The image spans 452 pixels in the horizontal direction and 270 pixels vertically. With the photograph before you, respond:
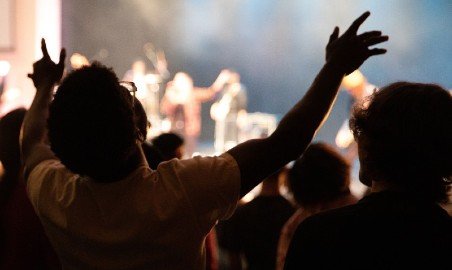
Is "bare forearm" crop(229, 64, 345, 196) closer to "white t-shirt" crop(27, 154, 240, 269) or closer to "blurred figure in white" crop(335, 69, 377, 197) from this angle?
"white t-shirt" crop(27, 154, 240, 269)

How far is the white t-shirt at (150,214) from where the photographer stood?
3.45 ft

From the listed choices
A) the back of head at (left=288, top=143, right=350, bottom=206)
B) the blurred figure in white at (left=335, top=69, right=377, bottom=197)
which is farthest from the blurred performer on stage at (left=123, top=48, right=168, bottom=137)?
the back of head at (left=288, top=143, right=350, bottom=206)

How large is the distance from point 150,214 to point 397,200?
1.34ft

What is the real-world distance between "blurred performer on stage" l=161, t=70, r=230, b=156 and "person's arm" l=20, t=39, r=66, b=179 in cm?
716

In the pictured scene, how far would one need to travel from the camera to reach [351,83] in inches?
299

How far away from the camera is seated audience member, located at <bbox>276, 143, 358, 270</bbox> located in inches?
79.8

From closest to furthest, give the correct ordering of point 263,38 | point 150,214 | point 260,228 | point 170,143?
point 150,214
point 260,228
point 170,143
point 263,38

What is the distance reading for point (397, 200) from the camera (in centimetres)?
100

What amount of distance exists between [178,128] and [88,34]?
1.96m

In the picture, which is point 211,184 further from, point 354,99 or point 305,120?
point 354,99

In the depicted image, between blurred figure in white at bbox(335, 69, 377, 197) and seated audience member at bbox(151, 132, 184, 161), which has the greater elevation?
seated audience member at bbox(151, 132, 184, 161)

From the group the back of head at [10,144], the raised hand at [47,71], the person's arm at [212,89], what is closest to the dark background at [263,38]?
the person's arm at [212,89]

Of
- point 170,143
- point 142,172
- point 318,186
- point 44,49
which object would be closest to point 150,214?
point 142,172

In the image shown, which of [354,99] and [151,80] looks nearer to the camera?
[354,99]
